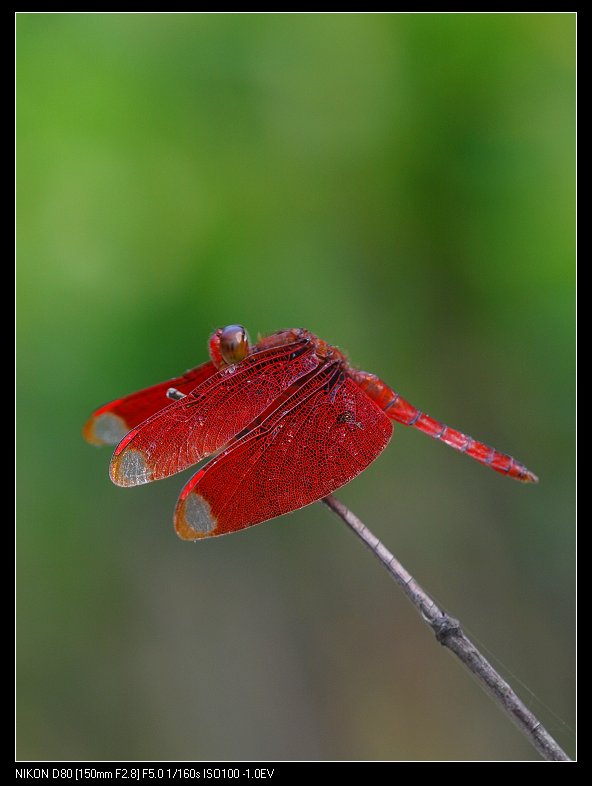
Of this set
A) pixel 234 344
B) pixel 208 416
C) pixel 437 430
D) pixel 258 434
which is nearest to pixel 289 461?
pixel 258 434

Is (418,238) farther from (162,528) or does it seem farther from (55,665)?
(55,665)

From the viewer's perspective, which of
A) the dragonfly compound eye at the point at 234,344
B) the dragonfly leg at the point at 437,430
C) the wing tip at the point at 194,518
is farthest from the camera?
the dragonfly leg at the point at 437,430

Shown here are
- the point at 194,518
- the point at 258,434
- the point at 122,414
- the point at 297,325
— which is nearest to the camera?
the point at 194,518

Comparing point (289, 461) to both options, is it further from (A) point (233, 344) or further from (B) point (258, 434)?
(A) point (233, 344)

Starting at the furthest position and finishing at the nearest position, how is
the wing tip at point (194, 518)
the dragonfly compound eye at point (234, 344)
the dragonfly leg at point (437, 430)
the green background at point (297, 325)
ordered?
the green background at point (297, 325), the dragonfly leg at point (437, 430), the dragonfly compound eye at point (234, 344), the wing tip at point (194, 518)

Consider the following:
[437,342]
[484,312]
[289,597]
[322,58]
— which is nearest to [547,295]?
[484,312]

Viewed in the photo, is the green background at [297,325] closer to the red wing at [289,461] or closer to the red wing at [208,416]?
the red wing at [208,416]

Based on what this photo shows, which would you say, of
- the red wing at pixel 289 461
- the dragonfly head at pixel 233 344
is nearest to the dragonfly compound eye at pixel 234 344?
the dragonfly head at pixel 233 344

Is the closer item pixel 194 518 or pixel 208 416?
pixel 194 518
